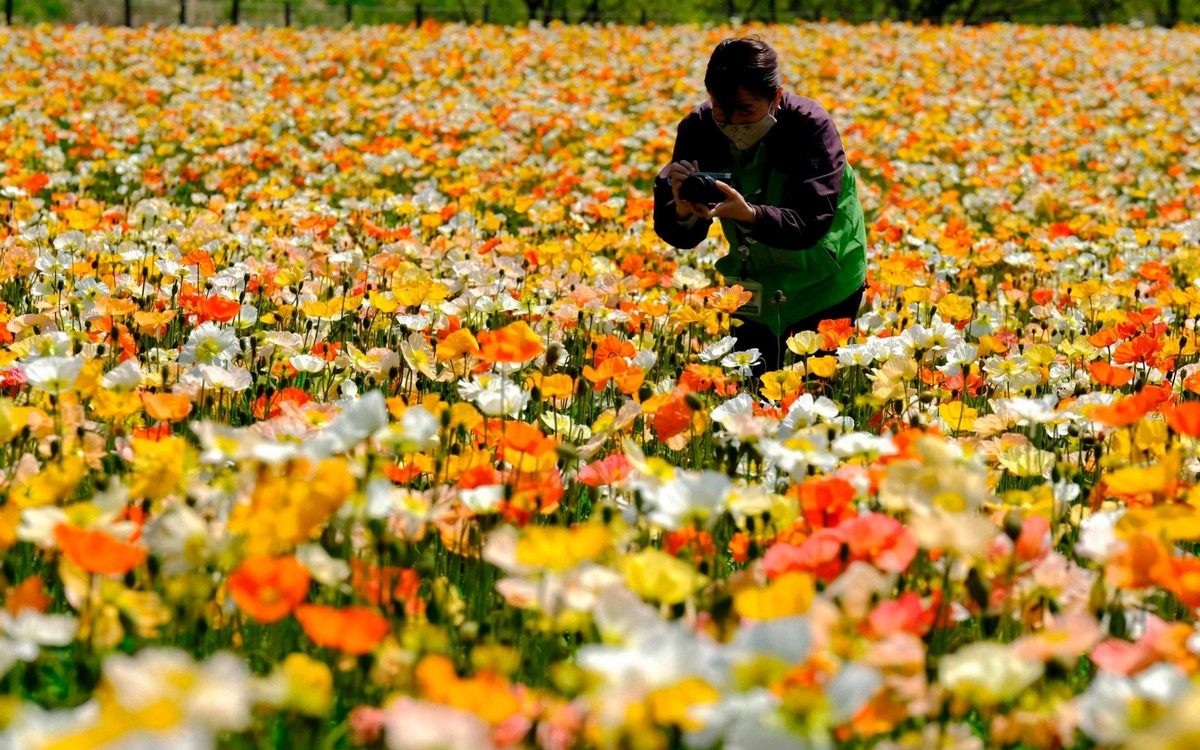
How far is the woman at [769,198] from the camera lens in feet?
11.7

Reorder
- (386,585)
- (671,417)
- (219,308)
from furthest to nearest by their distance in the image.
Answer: (219,308)
(671,417)
(386,585)

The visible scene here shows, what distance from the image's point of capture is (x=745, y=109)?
11.9ft

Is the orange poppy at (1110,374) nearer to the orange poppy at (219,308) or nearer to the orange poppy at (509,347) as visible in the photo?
the orange poppy at (509,347)

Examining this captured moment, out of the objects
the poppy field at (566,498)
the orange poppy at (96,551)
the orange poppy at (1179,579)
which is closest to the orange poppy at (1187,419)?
the poppy field at (566,498)

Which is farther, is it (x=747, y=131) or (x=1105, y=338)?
(x=747, y=131)

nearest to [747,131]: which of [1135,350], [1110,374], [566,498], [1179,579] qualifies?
[1135,350]

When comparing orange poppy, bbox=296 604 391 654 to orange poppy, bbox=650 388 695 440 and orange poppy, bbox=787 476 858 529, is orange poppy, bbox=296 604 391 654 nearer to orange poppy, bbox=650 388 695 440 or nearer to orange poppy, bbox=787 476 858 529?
orange poppy, bbox=787 476 858 529

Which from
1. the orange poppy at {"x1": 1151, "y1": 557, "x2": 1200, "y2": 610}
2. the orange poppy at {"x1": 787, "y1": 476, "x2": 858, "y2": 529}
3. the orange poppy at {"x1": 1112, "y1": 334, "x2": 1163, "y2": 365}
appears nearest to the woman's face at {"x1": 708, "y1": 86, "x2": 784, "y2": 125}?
the orange poppy at {"x1": 1112, "y1": 334, "x2": 1163, "y2": 365}

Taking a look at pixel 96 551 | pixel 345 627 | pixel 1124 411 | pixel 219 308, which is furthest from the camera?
pixel 219 308

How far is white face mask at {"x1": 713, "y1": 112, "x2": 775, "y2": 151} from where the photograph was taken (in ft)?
12.5

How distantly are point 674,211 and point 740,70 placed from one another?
0.54 m

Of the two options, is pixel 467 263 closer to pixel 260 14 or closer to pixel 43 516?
pixel 43 516

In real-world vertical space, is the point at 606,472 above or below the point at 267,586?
below

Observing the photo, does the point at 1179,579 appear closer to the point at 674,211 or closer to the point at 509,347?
the point at 509,347
